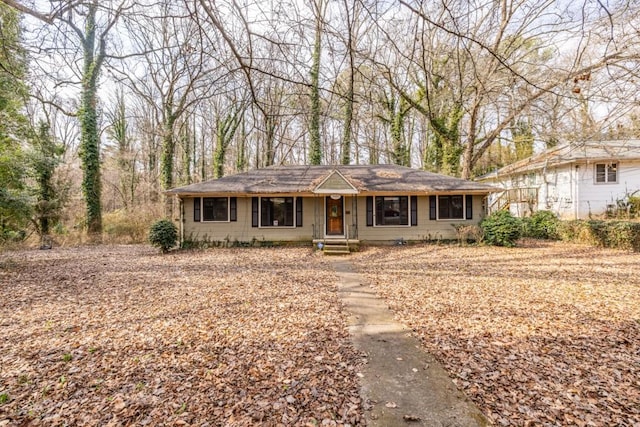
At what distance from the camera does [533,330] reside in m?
4.29

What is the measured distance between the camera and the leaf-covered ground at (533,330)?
274cm

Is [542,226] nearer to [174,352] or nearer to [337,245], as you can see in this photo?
[337,245]

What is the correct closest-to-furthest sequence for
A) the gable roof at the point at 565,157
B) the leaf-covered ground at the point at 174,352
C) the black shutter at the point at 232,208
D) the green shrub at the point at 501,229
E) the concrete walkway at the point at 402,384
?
the concrete walkway at the point at 402,384
the leaf-covered ground at the point at 174,352
the green shrub at the point at 501,229
the black shutter at the point at 232,208
the gable roof at the point at 565,157

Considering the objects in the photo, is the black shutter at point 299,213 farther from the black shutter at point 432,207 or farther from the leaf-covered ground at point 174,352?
the leaf-covered ground at point 174,352

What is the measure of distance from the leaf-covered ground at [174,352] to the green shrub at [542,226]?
1221cm

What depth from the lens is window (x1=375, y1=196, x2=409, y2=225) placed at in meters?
13.4

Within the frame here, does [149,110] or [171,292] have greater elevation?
[149,110]

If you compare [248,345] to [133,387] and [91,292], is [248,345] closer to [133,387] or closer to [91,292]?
[133,387]

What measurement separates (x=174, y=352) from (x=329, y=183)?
9208mm

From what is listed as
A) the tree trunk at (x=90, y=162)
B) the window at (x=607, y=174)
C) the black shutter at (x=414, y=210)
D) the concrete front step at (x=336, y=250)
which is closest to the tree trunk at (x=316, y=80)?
the concrete front step at (x=336, y=250)

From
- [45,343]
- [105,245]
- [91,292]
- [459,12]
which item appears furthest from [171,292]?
[105,245]

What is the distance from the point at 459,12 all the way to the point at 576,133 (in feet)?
16.8

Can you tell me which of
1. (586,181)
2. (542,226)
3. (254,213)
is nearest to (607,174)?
(586,181)

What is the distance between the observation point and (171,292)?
639 centimetres
